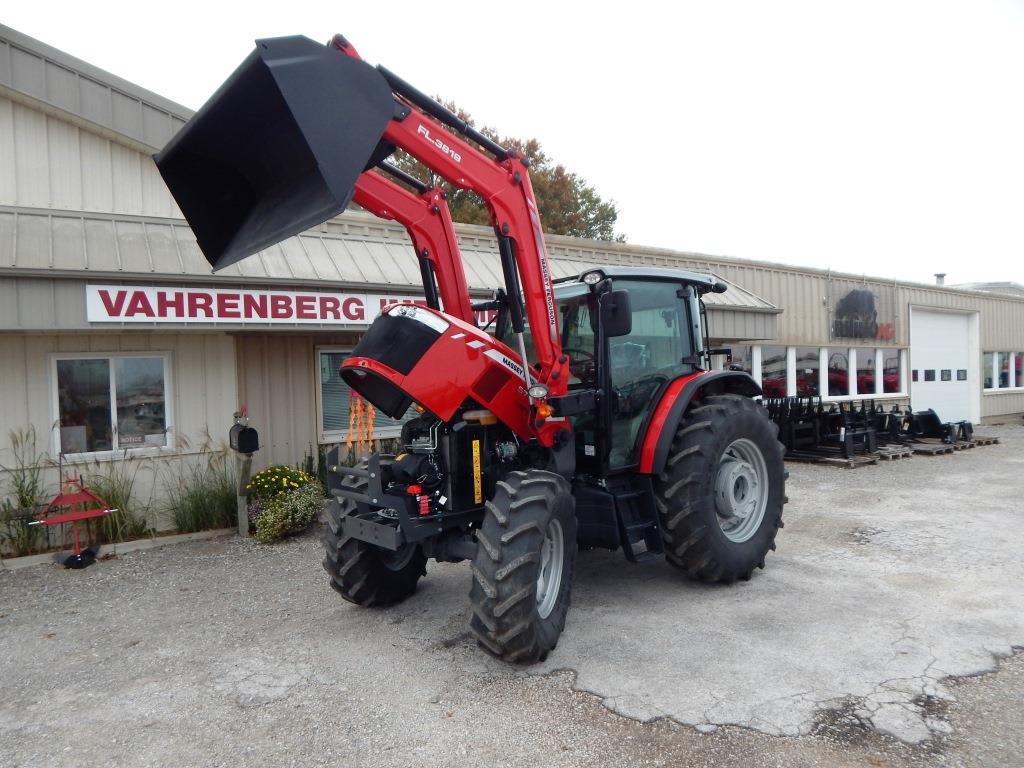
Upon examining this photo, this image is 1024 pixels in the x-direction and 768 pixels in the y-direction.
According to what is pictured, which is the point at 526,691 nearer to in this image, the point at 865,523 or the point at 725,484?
the point at 725,484

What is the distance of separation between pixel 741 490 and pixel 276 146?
428 centimetres

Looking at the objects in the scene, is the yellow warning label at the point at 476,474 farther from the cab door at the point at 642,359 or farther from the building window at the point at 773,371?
the building window at the point at 773,371

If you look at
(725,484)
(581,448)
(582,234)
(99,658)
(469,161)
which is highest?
(582,234)

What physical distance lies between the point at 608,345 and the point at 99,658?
393 cm

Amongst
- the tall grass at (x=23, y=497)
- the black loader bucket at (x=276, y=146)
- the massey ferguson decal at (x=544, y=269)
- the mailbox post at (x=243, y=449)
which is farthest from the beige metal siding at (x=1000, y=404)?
the tall grass at (x=23, y=497)

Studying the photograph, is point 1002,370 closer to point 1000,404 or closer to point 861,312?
point 1000,404

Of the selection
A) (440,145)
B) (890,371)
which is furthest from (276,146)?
(890,371)

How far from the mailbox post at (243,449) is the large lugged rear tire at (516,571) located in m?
4.19

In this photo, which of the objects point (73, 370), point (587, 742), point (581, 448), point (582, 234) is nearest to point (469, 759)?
point (587, 742)

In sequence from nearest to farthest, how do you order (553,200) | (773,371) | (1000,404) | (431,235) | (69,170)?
(431,235)
(69,170)
(773,371)
(1000,404)
(553,200)

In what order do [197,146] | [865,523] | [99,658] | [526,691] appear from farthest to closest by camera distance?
[865,523], [99,658], [197,146], [526,691]

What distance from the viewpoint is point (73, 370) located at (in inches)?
298

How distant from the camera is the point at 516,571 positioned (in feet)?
12.8

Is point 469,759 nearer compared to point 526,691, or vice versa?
point 469,759
